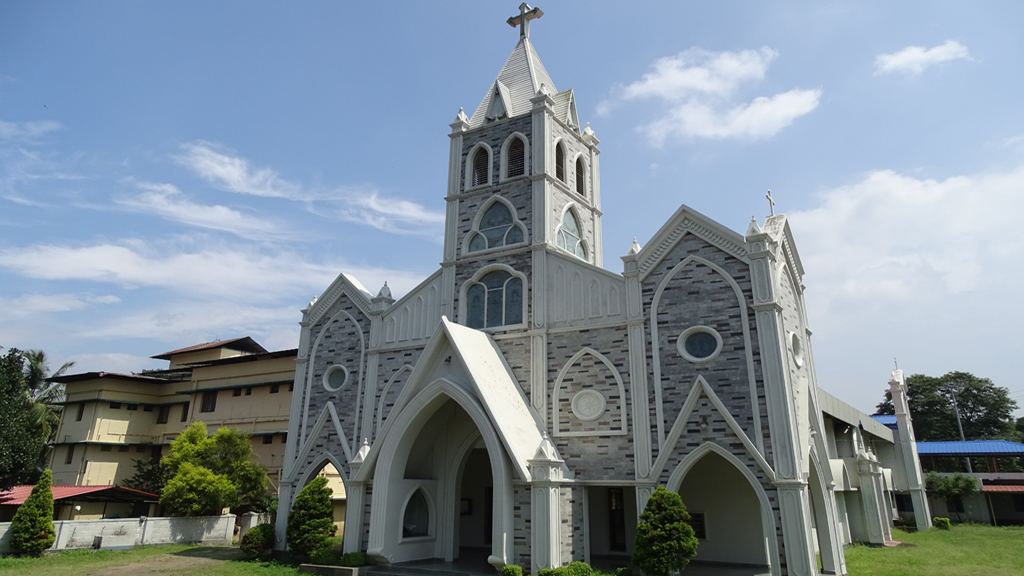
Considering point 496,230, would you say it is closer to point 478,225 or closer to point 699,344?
point 478,225

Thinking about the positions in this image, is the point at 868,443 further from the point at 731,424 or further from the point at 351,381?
the point at 351,381

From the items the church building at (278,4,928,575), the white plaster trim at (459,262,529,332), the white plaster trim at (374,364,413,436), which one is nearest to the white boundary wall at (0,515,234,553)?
the church building at (278,4,928,575)

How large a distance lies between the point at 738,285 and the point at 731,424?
3892 millimetres

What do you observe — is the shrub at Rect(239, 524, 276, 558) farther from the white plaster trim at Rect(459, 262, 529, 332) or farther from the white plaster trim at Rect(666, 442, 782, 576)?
the white plaster trim at Rect(666, 442, 782, 576)

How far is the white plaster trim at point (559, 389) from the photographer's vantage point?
19.0 meters

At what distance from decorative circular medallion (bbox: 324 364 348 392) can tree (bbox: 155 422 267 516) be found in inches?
264

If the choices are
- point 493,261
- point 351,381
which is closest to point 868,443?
point 493,261

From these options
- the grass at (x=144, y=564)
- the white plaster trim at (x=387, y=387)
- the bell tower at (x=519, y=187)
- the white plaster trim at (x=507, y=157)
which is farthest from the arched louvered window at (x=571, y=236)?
the grass at (x=144, y=564)

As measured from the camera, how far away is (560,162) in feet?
81.9

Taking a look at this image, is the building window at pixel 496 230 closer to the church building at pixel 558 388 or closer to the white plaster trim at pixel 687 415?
the church building at pixel 558 388

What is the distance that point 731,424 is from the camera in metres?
17.4

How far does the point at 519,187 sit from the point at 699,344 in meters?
8.79

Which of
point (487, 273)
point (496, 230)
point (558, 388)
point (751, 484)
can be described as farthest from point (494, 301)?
point (751, 484)

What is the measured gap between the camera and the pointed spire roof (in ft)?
83.5
